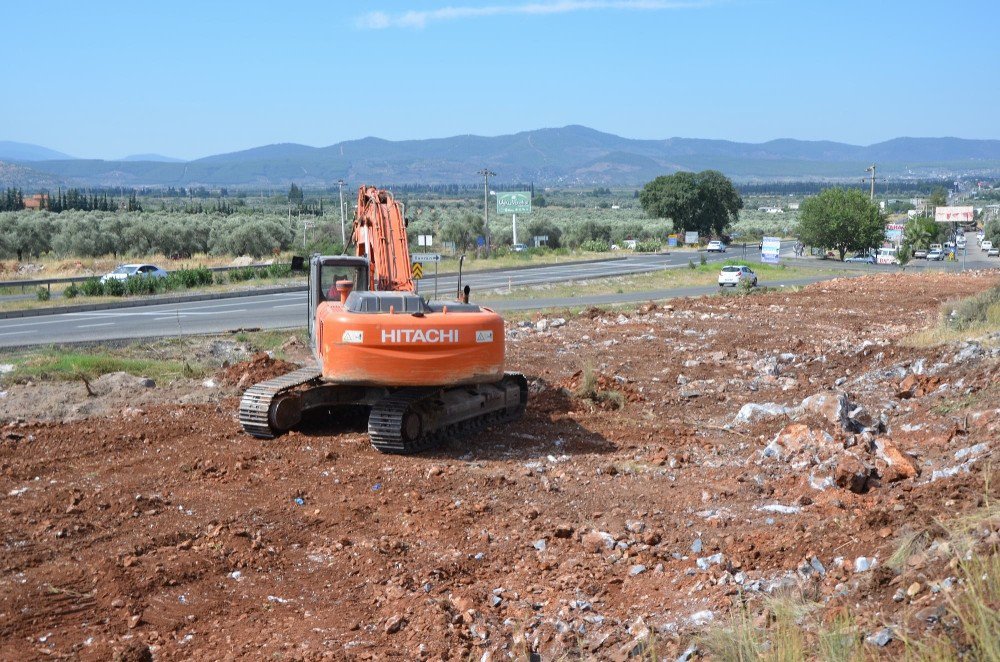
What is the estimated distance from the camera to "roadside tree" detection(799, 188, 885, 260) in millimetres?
83750

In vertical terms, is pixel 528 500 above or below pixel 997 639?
below

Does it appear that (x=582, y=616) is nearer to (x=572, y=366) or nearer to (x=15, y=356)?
(x=572, y=366)

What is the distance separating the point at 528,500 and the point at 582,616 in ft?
11.7

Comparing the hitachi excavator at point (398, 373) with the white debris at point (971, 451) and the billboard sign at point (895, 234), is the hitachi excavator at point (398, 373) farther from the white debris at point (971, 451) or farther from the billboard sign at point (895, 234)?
the billboard sign at point (895, 234)

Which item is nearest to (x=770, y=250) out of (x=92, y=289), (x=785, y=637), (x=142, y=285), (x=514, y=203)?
(x=514, y=203)

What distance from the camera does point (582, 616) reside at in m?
7.54

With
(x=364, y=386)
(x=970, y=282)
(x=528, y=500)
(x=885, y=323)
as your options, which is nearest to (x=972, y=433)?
(x=528, y=500)

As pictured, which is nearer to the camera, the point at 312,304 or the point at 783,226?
the point at 312,304

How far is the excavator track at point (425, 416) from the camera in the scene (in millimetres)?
13188

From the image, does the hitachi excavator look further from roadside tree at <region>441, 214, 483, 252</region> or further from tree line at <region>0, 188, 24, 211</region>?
tree line at <region>0, 188, 24, 211</region>

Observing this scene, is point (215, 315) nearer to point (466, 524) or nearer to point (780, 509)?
point (466, 524)

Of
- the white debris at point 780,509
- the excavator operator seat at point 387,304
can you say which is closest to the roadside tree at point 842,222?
the excavator operator seat at point 387,304

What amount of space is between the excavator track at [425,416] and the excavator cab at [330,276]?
264 cm

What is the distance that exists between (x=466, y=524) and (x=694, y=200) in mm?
109909
